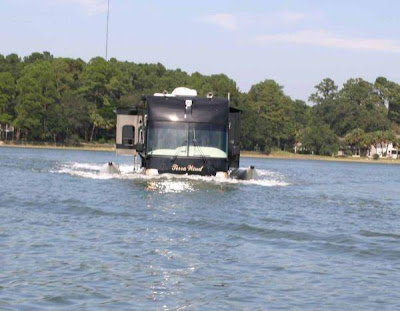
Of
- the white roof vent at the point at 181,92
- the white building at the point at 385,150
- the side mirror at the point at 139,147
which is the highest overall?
the white roof vent at the point at 181,92

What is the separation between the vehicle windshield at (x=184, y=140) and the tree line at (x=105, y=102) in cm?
9153

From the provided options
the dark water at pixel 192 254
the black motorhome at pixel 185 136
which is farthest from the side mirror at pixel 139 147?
the dark water at pixel 192 254

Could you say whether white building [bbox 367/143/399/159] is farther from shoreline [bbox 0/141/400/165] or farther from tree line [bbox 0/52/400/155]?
shoreline [bbox 0/141/400/165]

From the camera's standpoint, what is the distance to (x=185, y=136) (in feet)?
109

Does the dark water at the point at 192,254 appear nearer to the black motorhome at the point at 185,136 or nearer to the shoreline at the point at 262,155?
the black motorhome at the point at 185,136

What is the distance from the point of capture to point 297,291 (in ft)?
36.7

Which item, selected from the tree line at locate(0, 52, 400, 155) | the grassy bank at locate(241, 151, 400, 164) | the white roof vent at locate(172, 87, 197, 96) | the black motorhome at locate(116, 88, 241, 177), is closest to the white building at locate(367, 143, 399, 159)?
the tree line at locate(0, 52, 400, 155)

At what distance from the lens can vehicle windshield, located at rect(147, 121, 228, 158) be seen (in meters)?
33.2

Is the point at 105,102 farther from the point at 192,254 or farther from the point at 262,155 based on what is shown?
the point at 192,254

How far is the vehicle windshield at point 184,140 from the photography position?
33156 mm

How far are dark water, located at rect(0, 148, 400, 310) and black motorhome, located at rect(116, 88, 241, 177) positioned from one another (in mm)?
8028

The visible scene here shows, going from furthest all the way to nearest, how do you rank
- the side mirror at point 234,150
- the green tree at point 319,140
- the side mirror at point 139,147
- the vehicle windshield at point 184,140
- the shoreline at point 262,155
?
1. the green tree at point 319,140
2. the shoreline at point 262,155
3. the side mirror at point 234,150
4. the side mirror at point 139,147
5. the vehicle windshield at point 184,140

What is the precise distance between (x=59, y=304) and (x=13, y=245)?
422cm

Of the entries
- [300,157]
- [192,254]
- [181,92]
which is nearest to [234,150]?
[181,92]
